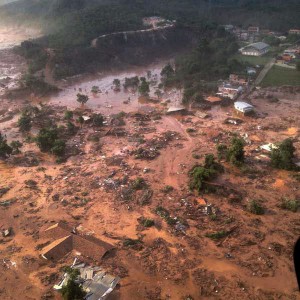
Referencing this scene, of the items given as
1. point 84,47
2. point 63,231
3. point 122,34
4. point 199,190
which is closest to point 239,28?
point 122,34

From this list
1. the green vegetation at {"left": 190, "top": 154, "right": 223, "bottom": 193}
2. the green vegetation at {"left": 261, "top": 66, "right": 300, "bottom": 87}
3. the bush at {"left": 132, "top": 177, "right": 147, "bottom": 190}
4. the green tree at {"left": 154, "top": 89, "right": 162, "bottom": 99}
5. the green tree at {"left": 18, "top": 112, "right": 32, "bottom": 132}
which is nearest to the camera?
the green vegetation at {"left": 190, "top": 154, "right": 223, "bottom": 193}

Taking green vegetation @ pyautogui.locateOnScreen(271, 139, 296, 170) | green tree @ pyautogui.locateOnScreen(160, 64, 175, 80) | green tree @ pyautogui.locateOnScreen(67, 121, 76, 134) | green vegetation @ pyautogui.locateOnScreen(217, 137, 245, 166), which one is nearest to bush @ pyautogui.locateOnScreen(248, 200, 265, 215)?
green vegetation @ pyautogui.locateOnScreen(217, 137, 245, 166)

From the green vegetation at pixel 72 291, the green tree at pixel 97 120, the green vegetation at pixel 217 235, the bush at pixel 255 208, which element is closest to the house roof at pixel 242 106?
the green tree at pixel 97 120

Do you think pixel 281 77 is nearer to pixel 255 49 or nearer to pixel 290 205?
pixel 255 49

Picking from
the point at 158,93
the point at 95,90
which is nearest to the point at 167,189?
the point at 158,93

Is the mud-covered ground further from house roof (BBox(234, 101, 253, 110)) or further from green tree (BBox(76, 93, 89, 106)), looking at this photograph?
green tree (BBox(76, 93, 89, 106))

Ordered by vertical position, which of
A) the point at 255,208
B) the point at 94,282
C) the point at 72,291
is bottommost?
the point at 255,208
